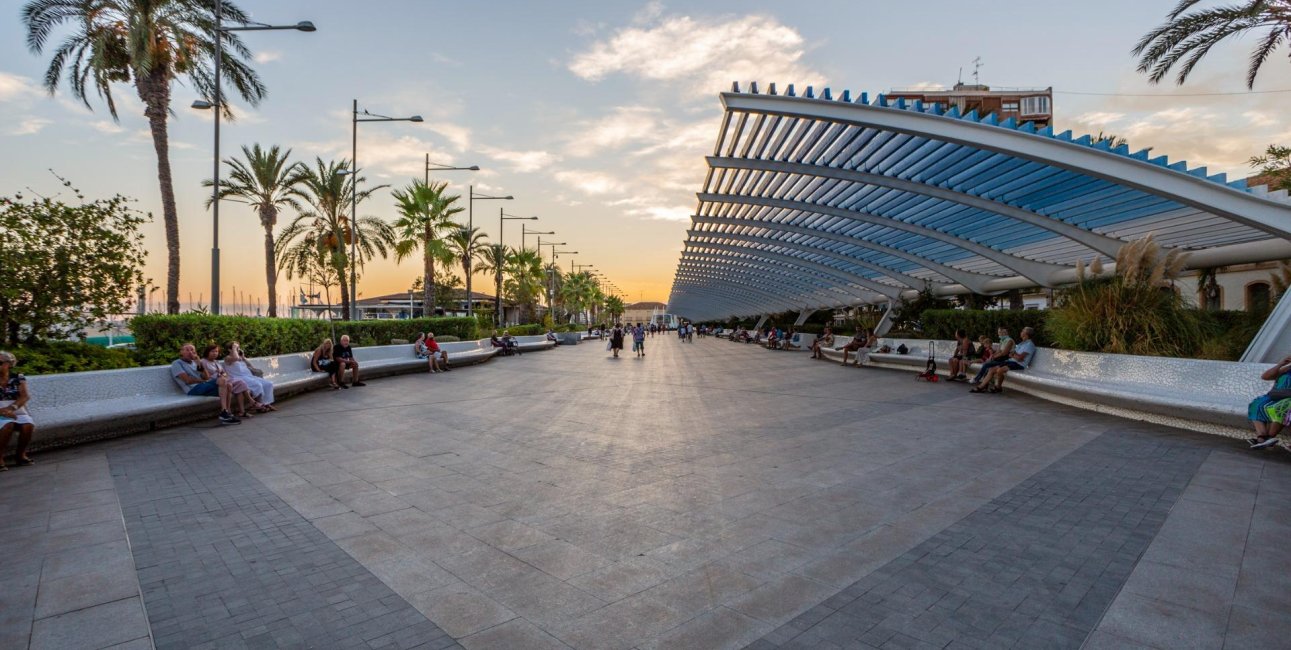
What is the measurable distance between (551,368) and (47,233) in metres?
12.3

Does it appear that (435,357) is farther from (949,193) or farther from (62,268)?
(949,193)

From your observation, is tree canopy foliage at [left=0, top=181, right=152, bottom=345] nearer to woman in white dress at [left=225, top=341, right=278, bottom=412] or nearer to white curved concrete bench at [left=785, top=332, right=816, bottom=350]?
woman in white dress at [left=225, top=341, right=278, bottom=412]

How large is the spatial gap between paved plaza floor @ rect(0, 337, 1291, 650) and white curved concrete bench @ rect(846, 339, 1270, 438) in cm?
56

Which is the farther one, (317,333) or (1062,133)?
(317,333)

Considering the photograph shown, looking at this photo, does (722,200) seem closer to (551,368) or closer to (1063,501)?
(551,368)

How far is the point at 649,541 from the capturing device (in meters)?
3.97

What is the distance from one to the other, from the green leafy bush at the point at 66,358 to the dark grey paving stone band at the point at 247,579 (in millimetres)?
4073

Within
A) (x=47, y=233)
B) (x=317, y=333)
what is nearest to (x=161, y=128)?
(x=317, y=333)

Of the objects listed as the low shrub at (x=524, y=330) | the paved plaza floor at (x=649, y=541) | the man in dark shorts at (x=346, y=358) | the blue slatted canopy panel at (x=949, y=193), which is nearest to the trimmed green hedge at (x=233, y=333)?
the man in dark shorts at (x=346, y=358)

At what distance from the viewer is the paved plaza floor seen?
285cm

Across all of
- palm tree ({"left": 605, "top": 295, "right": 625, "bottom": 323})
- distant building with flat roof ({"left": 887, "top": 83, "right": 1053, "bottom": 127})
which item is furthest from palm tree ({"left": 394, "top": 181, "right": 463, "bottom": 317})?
Answer: palm tree ({"left": 605, "top": 295, "right": 625, "bottom": 323})

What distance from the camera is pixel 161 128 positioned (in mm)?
15758

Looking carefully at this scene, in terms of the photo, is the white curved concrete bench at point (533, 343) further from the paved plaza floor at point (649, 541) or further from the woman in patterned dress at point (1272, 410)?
the woman in patterned dress at point (1272, 410)

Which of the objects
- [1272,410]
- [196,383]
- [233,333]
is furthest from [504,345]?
[1272,410]
